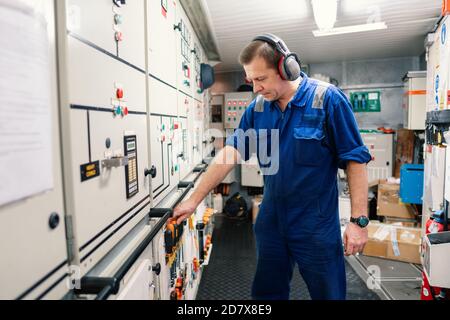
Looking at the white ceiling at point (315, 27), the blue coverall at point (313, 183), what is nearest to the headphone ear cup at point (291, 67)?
the blue coverall at point (313, 183)

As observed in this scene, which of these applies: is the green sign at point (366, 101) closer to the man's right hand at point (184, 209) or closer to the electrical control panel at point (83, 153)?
the electrical control panel at point (83, 153)

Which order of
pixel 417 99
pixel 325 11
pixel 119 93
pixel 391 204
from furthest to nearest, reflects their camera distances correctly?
pixel 391 204
pixel 417 99
pixel 325 11
pixel 119 93

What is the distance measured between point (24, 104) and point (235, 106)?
4.86 m

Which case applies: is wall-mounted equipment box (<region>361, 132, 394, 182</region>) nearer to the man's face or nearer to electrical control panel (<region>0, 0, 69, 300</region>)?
the man's face

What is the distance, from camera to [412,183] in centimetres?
392

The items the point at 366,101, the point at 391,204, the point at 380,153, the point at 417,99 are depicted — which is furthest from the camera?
the point at 366,101

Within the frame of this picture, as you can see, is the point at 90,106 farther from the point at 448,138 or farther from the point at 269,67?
the point at 448,138

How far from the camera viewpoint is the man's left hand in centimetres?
150

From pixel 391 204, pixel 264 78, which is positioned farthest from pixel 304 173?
pixel 391 204

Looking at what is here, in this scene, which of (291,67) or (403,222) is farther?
(403,222)

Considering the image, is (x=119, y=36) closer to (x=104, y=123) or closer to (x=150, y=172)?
(x=104, y=123)
